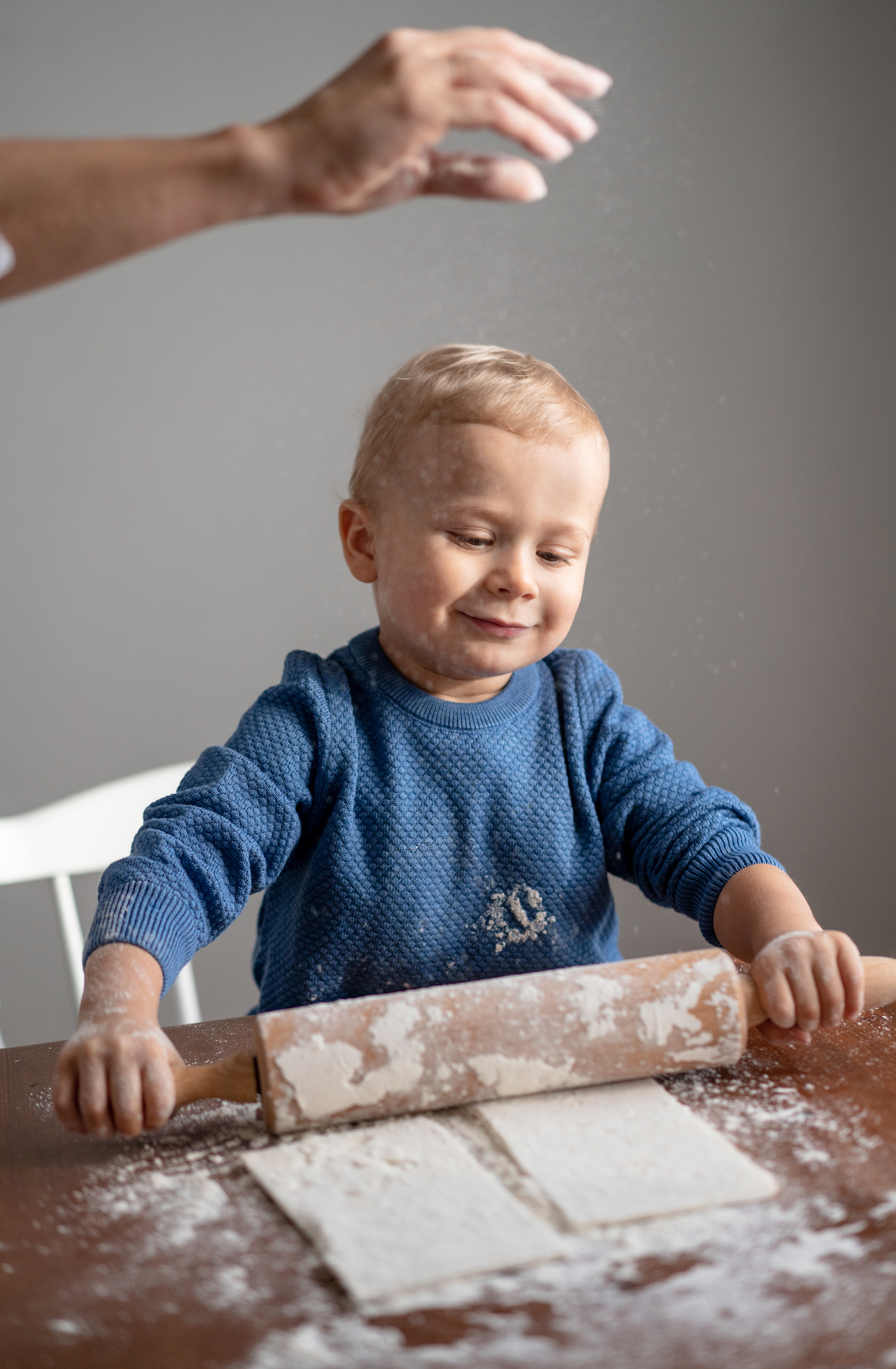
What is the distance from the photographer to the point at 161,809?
845 mm

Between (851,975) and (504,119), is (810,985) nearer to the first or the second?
(851,975)

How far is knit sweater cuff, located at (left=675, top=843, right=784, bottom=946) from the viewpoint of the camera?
0.87 m

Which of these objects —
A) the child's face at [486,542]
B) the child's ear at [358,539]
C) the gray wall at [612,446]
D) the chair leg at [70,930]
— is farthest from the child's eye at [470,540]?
the gray wall at [612,446]

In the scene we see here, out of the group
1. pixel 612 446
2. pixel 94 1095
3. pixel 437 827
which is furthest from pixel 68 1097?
pixel 612 446

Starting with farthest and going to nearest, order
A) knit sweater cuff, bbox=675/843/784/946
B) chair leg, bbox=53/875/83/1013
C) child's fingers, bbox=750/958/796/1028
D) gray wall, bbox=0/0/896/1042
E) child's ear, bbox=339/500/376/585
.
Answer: gray wall, bbox=0/0/896/1042 < chair leg, bbox=53/875/83/1013 < child's ear, bbox=339/500/376/585 < knit sweater cuff, bbox=675/843/784/946 < child's fingers, bbox=750/958/796/1028

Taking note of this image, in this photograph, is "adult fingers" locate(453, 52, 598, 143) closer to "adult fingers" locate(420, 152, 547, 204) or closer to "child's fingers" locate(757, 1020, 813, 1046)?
"adult fingers" locate(420, 152, 547, 204)

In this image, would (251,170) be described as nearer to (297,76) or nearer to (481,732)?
(481,732)

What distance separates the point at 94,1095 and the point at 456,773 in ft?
1.43

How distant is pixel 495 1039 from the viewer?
2.14 feet

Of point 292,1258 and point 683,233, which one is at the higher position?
point 683,233

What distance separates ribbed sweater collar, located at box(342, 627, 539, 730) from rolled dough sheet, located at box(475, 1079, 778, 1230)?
0.38 metres

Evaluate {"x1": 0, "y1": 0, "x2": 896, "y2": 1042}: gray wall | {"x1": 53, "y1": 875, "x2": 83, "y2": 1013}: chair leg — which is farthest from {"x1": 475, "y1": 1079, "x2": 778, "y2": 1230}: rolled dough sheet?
{"x1": 0, "y1": 0, "x2": 896, "y2": 1042}: gray wall

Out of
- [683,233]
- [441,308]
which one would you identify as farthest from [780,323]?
[441,308]

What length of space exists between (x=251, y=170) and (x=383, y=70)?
63mm
